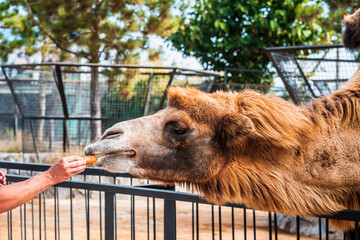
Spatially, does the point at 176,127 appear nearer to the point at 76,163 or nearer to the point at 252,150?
the point at 252,150

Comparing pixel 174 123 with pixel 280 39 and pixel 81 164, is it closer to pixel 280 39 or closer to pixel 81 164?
pixel 81 164

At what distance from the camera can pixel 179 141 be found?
2336 mm

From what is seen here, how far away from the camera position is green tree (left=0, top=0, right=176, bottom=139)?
40.4 feet

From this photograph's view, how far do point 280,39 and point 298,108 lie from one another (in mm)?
10439

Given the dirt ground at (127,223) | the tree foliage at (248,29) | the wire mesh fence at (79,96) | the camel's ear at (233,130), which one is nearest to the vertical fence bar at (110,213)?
the camel's ear at (233,130)

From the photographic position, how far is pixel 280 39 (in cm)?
1228

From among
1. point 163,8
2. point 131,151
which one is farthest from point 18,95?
point 131,151

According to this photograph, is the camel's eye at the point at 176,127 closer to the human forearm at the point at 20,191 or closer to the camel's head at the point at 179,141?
the camel's head at the point at 179,141

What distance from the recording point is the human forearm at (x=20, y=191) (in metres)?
1.99

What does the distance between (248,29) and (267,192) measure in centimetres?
1076

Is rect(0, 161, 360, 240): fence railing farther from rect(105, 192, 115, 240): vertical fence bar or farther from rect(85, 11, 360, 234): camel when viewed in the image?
rect(85, 11, 360, 234): camel

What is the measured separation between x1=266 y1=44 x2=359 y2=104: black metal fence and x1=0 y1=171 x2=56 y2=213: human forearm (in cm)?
650

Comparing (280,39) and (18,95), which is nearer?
(18,95)

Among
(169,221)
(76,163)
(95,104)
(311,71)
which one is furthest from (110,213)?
(95,104)
